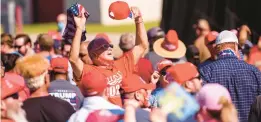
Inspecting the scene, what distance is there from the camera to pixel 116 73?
7477 millimetres

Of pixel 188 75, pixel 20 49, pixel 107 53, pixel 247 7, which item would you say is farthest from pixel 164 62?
pixel 247 7

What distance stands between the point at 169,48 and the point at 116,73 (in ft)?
7.68

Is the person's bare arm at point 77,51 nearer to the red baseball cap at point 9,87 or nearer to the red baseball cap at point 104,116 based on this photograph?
the red baseball cap at point 9,87

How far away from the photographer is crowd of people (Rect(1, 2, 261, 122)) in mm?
5745

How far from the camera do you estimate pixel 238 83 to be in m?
7.68

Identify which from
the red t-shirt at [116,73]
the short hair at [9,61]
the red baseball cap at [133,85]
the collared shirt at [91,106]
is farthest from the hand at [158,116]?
→ the short hair at [9,61]

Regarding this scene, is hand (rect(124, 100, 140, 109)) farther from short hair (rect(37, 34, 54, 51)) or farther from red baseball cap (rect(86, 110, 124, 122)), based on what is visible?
short hair (rect(37, 34, 54, 51))

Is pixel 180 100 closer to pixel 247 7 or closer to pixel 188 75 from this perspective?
pixel 188 75

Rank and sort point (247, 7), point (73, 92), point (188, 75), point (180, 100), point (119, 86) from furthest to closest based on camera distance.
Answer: point (247, 7)
point (73, 92)
point (119, 86)
point (188, 75)
point (180, 100)

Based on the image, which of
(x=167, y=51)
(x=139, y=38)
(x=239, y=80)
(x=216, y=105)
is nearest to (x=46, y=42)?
(x=167, y=51)

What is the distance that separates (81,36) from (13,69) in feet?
5.47

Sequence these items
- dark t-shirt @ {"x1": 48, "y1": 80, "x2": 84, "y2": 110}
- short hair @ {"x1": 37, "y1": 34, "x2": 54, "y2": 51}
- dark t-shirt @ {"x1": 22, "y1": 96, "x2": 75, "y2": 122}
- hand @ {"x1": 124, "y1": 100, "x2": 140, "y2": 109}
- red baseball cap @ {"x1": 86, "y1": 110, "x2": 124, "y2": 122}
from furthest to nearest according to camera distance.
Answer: short hair @ {"x1": 37, "y1": 34, "x2": 54, "y2": 51} < dark t-shirt @ {"x1": 48, "y1": 80, "x2": 84, "y2": 110} < dark t-shirt @ {"x1": 22, "y1": 96, "x2": 75, "y2": 122} < red baseball cap @ {"x1": 86, "y1": 110, "x2": 124, "y2": 122} < hand @ {"x1": 124, "y1": 100, "x2": 140, "y2": 109}

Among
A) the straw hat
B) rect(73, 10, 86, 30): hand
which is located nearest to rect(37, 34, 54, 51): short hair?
the straw hat

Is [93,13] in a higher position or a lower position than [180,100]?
lower
